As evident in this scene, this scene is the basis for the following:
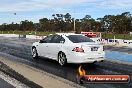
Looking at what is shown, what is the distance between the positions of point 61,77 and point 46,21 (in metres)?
123

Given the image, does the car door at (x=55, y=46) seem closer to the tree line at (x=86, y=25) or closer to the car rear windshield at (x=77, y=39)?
the car rear windshield at (x=77, y=39)

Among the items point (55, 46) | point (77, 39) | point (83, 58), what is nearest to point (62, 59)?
point (55, 46)

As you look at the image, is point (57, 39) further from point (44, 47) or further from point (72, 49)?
point (72, 49)

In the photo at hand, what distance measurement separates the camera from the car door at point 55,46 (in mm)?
15595

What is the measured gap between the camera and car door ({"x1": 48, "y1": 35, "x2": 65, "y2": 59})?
51.2 ft

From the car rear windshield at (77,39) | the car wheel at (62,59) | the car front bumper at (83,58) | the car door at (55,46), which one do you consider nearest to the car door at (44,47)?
the car door at (55,46)

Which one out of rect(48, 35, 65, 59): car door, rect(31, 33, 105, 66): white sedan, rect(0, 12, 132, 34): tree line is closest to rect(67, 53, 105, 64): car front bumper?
rect(31, 33, 105, 66): white sedan

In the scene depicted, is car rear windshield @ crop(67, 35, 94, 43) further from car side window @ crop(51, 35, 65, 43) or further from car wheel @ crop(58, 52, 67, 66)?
car wheel @ crop(58, 52, 67, 66)

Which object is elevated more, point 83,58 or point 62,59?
point 83,58

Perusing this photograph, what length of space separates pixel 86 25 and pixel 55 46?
106 metres

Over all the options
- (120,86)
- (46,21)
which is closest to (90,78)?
(120,86)

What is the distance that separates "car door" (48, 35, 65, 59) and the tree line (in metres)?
80.6

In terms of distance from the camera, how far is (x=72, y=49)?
14.5 metres

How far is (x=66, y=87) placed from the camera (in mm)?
9359
